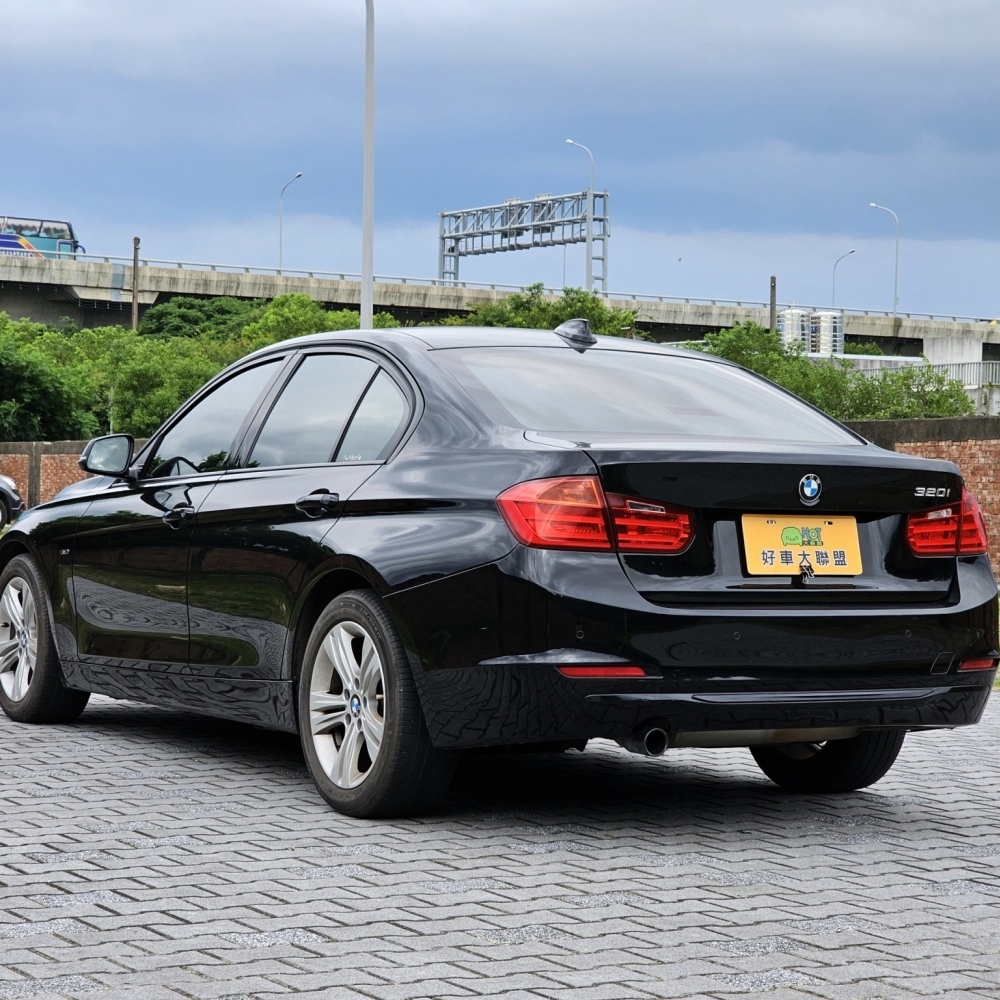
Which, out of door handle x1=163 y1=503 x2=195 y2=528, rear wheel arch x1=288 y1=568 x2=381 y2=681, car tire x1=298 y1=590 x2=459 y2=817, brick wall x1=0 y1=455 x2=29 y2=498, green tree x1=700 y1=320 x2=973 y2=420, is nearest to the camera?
car tire x1=298 y1=590 x2=459 y2=817

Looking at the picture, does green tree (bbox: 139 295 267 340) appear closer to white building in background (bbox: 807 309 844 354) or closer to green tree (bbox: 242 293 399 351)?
green tree (bbox: 242 293 399 351)

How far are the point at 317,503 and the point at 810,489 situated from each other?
5.37 feet

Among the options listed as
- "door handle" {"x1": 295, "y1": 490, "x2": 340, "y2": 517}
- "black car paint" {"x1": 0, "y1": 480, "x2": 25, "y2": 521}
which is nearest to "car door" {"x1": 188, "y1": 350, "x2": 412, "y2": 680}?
"door handle" {"x1": 295, "y1": 490, "x2": 340, "y2": 517}

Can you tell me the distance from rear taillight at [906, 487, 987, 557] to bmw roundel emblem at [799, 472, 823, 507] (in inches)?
14.8

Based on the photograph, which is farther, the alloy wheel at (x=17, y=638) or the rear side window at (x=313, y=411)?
the alloy wheel at (x=17, y=638)

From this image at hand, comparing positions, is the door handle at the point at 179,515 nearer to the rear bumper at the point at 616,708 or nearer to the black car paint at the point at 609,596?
the black car paint at the point at 609,596

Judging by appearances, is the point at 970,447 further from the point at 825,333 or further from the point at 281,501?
the point at 825,333

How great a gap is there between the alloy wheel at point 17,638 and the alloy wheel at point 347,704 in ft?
8.20

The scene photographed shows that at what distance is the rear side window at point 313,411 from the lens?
20.5 ft

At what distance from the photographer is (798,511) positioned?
210 inches

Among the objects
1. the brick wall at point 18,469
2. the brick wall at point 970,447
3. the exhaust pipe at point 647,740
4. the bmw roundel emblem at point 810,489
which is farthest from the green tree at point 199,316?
the exhaust pipe at point 647,740

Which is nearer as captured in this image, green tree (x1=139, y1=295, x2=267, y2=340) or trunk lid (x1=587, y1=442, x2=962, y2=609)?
trunk lid (x1=587, y1=442, x2=962, y2=609)

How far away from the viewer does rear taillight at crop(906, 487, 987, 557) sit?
5.55 metres

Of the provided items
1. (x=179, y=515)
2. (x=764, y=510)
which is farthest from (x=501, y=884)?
(x=179, y=515)
